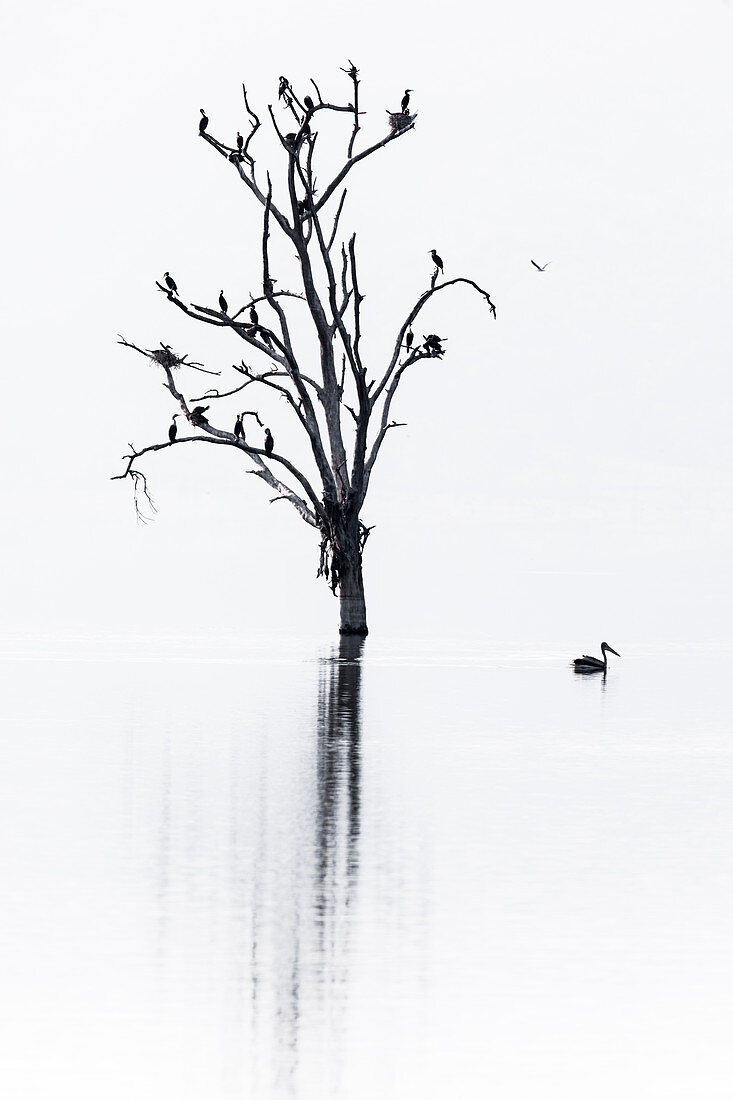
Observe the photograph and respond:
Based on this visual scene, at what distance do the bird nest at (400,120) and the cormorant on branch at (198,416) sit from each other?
612 cm

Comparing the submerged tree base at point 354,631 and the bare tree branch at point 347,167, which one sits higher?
the bare tree branch at point 347,167

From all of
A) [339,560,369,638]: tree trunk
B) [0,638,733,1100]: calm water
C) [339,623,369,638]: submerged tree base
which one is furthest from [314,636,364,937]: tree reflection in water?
[339,623,369,638]: submerged tree base

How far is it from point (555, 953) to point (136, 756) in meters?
8.20

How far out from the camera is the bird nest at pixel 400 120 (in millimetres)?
33562

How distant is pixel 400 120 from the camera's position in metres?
33.6

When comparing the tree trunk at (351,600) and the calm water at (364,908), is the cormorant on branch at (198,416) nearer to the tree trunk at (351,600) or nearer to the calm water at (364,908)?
the tree trunk at (351,600)

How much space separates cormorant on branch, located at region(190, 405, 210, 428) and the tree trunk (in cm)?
374

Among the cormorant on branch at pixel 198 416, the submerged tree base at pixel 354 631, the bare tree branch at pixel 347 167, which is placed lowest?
the submerged tree base at pixel 354 631

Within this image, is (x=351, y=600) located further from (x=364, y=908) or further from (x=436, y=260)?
(x=364, y=908)

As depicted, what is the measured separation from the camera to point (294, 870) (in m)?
10.3

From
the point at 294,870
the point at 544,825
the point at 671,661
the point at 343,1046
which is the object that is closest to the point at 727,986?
the point at 343,1046

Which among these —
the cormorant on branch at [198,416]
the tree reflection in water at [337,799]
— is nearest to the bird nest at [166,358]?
the cormorant on branch at [198,416]

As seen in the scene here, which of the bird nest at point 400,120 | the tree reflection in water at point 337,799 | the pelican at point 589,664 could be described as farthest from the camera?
the bird nest at point 400,120

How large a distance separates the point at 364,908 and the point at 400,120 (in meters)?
26.2
